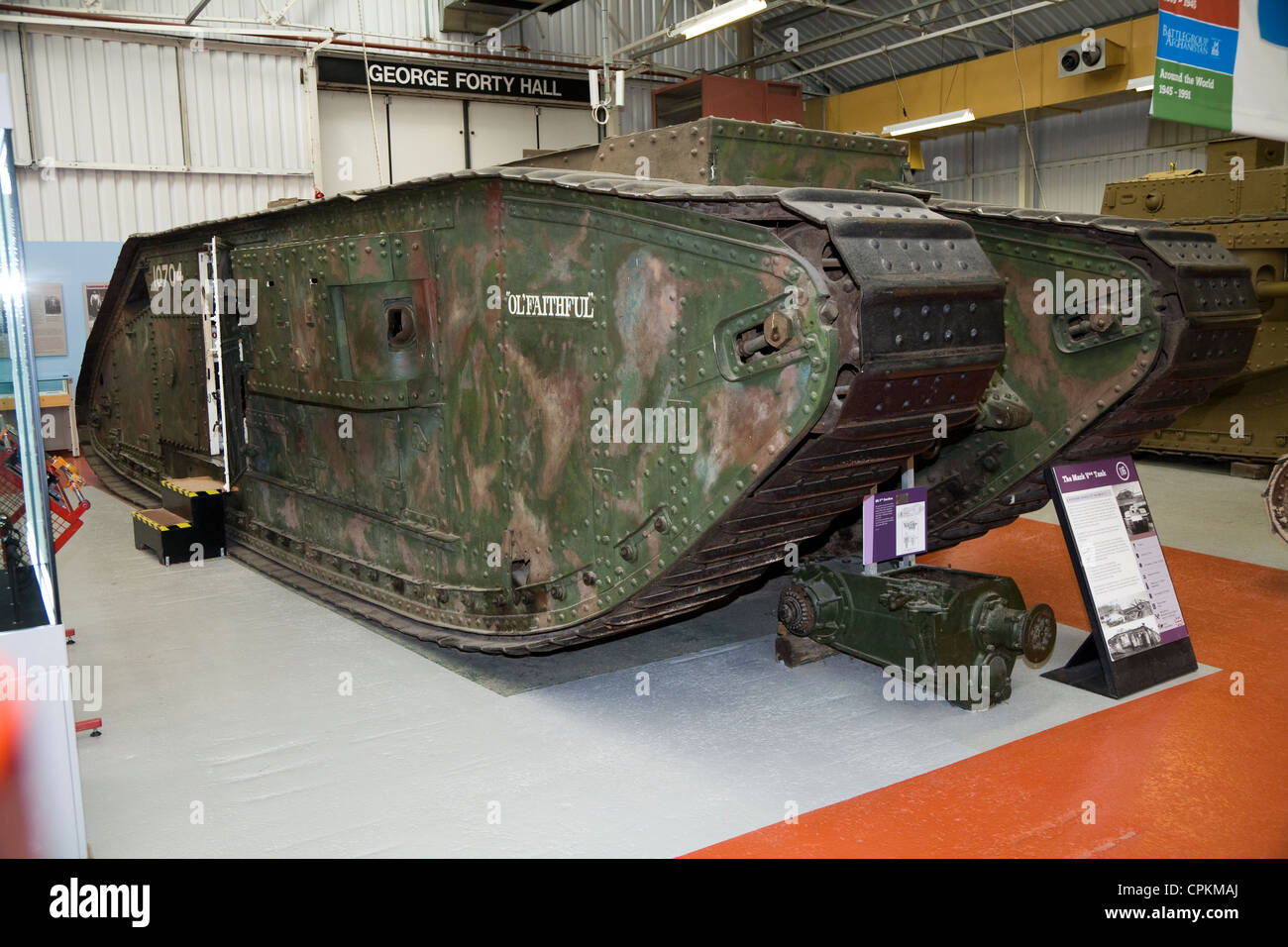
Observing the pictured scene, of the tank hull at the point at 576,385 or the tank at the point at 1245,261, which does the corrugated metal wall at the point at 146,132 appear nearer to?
the tank hull at the point at 576,385

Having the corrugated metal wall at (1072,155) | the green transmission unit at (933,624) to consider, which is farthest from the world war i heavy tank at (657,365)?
the corrugated metal wall at (1072,155)

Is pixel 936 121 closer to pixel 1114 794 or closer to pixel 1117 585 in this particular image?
pixel 1117 585

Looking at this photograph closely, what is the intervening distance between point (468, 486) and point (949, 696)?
8.60 ft

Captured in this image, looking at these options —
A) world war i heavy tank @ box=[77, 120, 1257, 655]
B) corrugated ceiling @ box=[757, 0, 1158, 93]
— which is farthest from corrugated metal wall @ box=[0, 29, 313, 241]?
corrugated ceiling @ box=[757, 0, 1158, 93]

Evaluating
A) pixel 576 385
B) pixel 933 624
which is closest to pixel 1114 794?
pixel 933 624

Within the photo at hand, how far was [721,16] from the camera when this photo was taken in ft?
44.2

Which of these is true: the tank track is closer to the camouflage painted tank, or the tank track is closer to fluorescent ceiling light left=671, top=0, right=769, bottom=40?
the camouflage painted tank

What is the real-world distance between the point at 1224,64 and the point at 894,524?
13.4 feet

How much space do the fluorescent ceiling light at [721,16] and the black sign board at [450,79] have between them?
3989 millimetres

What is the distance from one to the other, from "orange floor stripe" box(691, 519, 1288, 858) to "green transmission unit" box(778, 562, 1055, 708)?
1.33ft

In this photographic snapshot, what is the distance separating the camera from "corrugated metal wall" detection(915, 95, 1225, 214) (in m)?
17.8

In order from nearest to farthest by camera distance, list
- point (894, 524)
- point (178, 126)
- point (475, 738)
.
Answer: point (475, 738) < point (894, 524) < point (178, 126)

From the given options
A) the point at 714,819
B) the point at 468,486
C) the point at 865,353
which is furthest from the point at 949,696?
the point at 468,486

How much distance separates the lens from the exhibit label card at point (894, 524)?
→ 5234 millimetres
